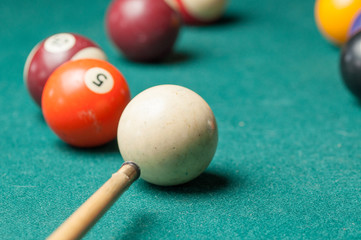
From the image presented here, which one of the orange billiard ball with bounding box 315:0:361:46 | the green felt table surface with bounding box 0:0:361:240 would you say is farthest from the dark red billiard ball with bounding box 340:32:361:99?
the orange billiard ball with bounding box 315:0:361:46

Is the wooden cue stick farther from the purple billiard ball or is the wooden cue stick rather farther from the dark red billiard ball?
the purple billiard ball

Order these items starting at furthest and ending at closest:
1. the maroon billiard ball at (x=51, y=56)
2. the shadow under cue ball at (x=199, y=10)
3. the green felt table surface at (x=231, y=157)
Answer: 1. the shadow under cue ball at (x=199, y=10)
2. the maroon billiard ball at (x=51, y=56)
3. the green felt table surface at (x=231, y=157)

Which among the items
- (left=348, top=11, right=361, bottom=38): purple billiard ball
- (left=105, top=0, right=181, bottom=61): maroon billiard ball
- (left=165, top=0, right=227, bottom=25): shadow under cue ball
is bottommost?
(left=165, top=0, right=227, bottom=25): shadow under cue ball

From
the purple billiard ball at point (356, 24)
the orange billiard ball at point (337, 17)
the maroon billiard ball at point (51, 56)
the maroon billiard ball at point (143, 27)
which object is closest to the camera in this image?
the maroon billiard ball at point (51, 56)

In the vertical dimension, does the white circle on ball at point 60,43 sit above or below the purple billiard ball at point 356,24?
above

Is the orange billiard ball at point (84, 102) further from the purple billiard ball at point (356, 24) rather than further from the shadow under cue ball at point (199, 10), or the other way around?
the shadow under cue ball at point (199, 10)

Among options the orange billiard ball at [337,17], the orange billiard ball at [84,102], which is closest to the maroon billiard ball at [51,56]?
the orange billiard ball at [84,102]

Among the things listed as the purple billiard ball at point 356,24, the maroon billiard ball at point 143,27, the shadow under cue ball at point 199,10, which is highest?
the purple billiard ball at point 356,24

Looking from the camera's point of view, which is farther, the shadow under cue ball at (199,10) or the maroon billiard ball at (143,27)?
the shadow under cue ball at (199,10)
